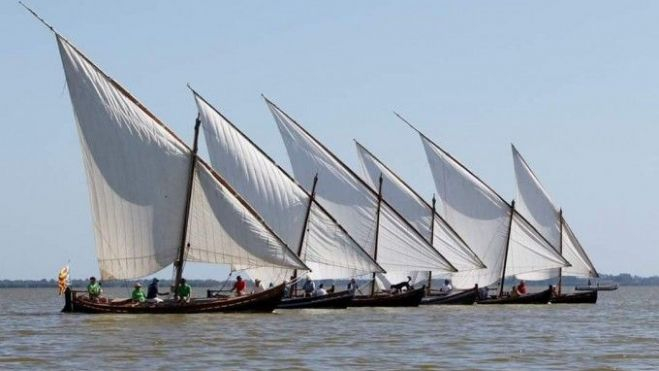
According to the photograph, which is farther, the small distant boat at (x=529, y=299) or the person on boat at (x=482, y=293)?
→ the small distant boat at (x=529, y=299)

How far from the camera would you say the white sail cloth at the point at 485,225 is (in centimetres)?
8719

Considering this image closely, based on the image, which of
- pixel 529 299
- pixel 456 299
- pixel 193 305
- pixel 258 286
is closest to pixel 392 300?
pixel 456 299

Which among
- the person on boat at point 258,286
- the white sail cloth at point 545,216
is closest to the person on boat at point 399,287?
the person on boat at point 258,286

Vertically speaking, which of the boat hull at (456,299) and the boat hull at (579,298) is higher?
the boat hull at (579,298)

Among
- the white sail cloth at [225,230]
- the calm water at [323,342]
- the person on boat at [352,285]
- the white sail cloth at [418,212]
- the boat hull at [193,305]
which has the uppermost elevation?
the white sail cloth at [418,212]

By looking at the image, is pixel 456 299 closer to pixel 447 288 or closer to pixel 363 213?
pixel 447 288

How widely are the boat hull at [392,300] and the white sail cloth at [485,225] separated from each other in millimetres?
7425

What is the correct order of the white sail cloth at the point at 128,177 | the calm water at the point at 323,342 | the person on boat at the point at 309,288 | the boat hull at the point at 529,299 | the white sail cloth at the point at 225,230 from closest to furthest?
the calm water at the point at 323,342 < the white sail cloth at the point at 128,177 < the white sail cloth at the point at 225,230 < the person on boat at the point at 309,288 < the boat hull at the point at 529,299

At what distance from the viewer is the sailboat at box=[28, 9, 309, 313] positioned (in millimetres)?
57688

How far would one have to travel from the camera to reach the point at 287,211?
6906 cm

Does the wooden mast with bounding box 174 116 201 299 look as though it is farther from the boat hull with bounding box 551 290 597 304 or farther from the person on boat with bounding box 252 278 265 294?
the boat hull with bounding box 551 290 597 304

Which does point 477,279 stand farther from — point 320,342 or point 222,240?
point 320,342

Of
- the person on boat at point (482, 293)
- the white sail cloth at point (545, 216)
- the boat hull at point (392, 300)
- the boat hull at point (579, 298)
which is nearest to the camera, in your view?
the boat hull at point (392, 300)

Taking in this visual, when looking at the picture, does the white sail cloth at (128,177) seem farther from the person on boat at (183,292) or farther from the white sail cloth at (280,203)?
the white sail cloth at (280,203)
